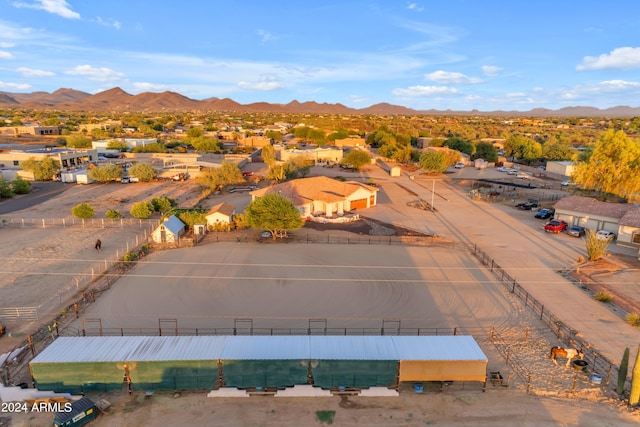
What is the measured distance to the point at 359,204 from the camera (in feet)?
137

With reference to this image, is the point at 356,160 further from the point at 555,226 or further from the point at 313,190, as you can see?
the point at 555,226

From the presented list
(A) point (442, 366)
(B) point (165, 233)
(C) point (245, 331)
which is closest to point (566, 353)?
(A) point (442, 366)

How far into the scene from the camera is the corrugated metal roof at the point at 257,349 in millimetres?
13867

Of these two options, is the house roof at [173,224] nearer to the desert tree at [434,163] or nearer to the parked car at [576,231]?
the parked car at [576,231]

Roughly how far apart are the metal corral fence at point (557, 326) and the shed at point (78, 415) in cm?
1531

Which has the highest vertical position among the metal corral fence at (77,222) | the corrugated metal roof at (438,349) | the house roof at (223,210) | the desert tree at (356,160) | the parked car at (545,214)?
the desert tree at (356,160)

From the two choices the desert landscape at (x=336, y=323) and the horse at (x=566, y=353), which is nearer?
the desert landscape at (x=336, y=323)

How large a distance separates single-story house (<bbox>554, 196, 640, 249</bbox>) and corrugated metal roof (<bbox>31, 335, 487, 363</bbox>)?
23.2 metres

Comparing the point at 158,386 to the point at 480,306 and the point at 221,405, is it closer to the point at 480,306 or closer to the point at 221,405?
the point at 221,405

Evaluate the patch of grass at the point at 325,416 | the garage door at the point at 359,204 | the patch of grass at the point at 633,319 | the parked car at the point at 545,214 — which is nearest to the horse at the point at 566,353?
the patch of grass at the point at 633,319

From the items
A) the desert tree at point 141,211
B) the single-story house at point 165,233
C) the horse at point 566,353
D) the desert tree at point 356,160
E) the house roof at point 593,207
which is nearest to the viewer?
the horse at point 566,353

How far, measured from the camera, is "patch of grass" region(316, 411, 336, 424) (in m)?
12.7

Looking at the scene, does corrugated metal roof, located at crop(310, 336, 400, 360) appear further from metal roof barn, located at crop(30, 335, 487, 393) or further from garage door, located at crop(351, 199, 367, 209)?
garage door, located at crop(351, 199, 367, 209)

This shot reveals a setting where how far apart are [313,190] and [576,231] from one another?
78.1 feet
